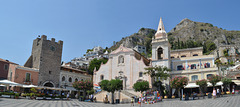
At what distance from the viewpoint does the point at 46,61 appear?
158 ft

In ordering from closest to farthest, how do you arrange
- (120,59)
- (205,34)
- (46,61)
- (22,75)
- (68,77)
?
(22,75), (46,61), (120,59), (68,77), (205,34)

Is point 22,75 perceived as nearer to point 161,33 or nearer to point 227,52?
point 161,33

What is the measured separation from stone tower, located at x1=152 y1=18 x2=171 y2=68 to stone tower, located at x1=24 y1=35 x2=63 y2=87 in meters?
24.7

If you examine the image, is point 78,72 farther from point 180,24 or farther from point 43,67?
point 180,24

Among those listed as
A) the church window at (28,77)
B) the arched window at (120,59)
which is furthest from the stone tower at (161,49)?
the church window at (28,77)

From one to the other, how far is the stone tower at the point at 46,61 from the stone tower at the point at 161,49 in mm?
24734

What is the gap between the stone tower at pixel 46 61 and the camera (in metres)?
47.0

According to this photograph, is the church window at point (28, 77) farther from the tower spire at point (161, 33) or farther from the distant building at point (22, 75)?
the tower spire at point (161, 33)

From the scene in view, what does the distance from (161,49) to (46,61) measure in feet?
94.1

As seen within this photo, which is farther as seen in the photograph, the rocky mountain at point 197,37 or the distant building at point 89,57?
the rocky mountain at point 197,37

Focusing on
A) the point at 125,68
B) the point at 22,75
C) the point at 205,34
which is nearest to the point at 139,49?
the point at 205,34

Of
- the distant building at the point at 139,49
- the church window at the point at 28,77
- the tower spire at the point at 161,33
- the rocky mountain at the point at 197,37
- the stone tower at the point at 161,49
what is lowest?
the church window at the point at 28,77

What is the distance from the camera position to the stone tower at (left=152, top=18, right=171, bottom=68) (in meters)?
47.4

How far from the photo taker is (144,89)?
36375 millimetres
